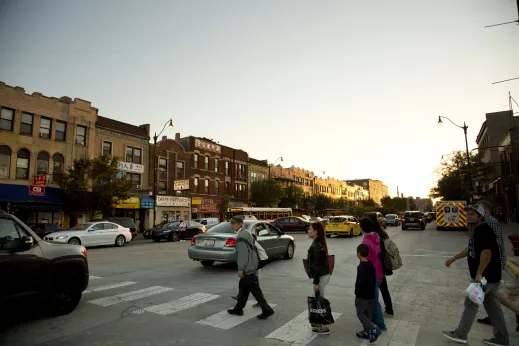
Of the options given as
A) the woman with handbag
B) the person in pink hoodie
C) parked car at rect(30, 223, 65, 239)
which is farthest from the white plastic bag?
parked car at rect(30, 223, 65, 239)

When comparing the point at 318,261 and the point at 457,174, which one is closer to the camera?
the point at 318,261

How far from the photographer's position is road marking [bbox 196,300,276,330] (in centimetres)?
564

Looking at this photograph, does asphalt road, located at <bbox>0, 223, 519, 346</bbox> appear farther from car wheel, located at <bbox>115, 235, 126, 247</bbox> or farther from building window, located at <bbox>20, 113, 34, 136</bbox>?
building window, located at <bbox>20, 113, 34, 136</bbox>

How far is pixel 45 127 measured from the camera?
28.9 metres

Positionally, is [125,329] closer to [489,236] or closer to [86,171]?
[489,236]

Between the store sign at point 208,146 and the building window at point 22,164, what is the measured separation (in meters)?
21.1

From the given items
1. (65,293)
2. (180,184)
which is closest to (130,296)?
(65,293)

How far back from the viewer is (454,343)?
4875mm

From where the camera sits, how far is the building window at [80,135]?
31.0 meters

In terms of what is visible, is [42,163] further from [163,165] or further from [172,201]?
[172,201]

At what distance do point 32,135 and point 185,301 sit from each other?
26787 mm

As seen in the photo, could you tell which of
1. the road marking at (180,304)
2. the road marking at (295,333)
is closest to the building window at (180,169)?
the road marking at (180,304)

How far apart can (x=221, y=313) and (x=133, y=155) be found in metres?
32.4

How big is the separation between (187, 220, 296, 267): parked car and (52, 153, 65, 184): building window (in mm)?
21594
